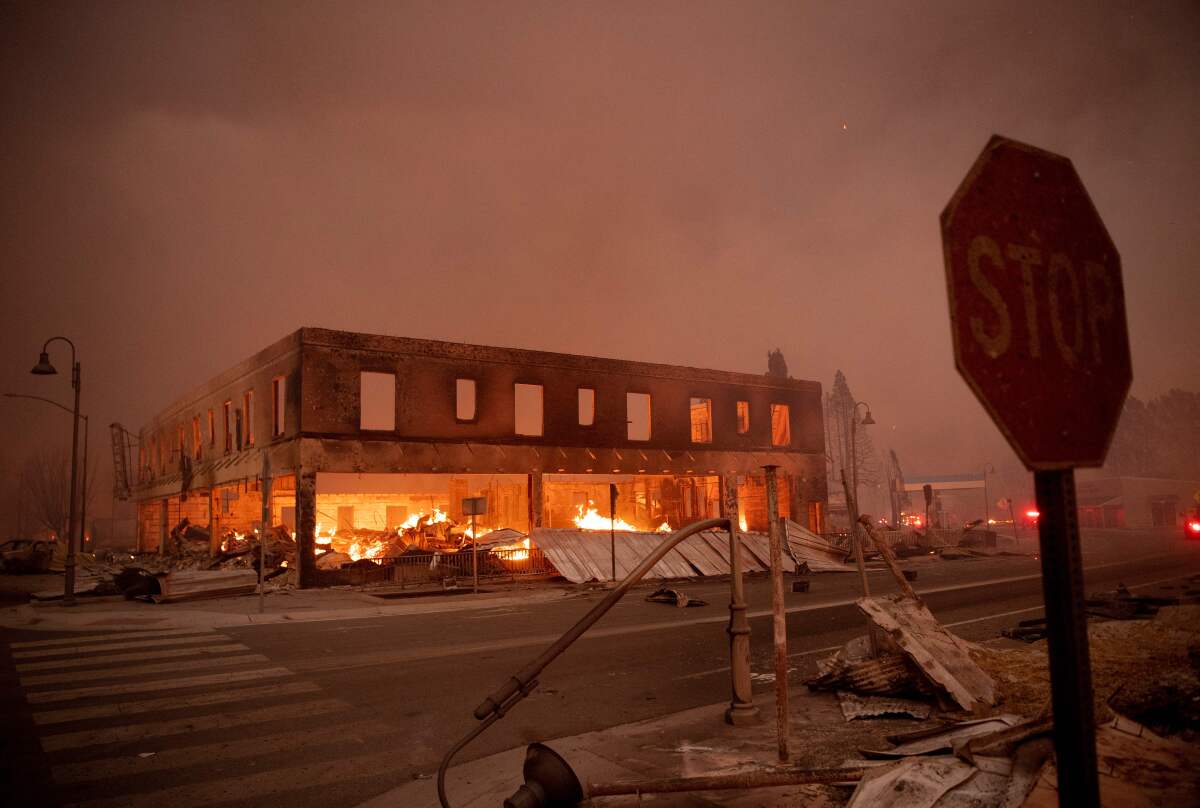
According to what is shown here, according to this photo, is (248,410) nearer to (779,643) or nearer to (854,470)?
(854,470)

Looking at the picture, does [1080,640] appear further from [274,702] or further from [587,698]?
[274,702]

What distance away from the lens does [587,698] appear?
23.0ft

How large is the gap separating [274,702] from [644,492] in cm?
2895

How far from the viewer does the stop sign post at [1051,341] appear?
1.79 metres

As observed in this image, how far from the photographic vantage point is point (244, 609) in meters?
15.8

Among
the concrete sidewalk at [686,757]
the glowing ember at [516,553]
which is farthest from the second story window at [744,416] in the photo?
the concrete sidewalk at [686,757]

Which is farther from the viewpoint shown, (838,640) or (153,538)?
(153,538)

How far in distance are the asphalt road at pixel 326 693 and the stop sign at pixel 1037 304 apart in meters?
4.70

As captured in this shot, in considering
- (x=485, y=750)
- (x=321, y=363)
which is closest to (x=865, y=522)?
(x=485, y=750)

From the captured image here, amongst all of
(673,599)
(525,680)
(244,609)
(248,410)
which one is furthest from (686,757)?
(248,410)

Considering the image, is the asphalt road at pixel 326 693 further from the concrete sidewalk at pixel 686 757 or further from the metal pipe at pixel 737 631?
the metal pipe at pixel 737 631

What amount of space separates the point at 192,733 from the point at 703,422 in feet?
105

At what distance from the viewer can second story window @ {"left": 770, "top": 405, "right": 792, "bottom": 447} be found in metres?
35.5

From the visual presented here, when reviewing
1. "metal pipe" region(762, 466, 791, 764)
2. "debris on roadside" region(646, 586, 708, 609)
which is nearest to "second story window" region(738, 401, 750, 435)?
"debris on roadside" region(646, 586, 708, 609)
